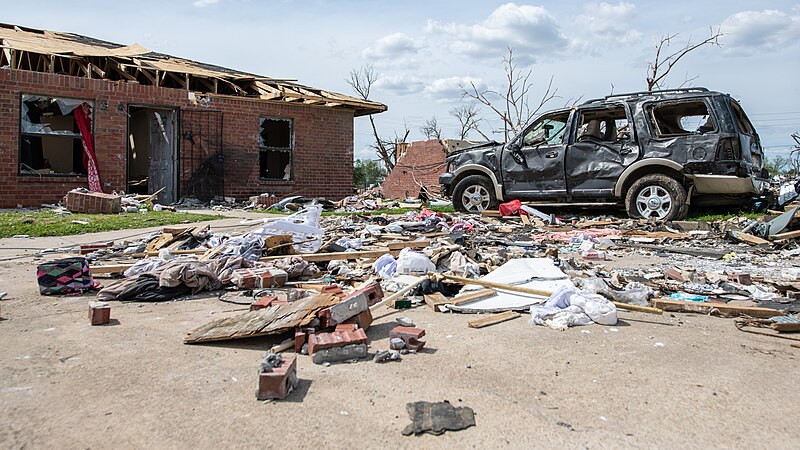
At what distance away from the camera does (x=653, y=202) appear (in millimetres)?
9812

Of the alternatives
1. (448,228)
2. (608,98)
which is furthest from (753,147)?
(448,228)

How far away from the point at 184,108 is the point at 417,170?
1117 centimetres

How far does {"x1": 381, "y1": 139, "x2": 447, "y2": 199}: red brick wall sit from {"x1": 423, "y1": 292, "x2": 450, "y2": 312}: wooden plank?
18.5m

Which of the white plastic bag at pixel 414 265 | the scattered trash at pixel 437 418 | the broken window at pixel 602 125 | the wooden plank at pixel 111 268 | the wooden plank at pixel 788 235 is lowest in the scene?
the wooden plank at pixel 111 268

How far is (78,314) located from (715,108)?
9699 millimetres

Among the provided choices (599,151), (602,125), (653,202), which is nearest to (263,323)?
(653,202)

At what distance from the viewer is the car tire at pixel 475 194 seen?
11.7m

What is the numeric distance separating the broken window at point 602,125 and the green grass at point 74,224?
735 cm

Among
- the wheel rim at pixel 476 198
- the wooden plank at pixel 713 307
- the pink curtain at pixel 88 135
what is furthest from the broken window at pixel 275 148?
the wooden plank at pixel 713 307

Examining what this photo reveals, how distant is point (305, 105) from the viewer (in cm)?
1698

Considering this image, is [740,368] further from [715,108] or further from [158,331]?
[715,108]

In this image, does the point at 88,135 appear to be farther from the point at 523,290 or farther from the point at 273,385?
the point at 273,385

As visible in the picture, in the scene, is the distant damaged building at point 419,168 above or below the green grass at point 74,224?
above

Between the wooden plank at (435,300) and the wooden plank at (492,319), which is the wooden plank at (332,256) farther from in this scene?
the wooden plank at (492,319)
